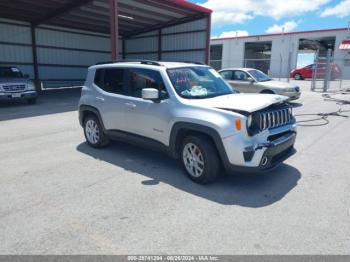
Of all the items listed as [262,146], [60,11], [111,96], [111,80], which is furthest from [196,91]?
[60,11]

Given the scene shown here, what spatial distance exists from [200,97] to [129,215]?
2152 mm

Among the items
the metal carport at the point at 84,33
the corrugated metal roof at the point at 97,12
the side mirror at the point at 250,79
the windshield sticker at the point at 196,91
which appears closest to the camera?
the windshield sticker at the point at 196,91

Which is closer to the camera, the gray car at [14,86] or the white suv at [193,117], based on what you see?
the white suv at [193,117]

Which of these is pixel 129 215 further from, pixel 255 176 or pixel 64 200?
pixel 255 176

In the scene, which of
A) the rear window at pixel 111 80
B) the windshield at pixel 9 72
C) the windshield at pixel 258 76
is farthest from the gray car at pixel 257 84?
the windshield at pixel 9 72

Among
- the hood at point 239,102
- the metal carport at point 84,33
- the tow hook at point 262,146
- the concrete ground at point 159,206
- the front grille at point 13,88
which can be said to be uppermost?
the metal carport at point 84,33

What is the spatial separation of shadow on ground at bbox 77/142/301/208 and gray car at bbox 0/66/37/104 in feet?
28.4

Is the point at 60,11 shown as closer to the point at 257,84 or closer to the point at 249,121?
the point at 257,84

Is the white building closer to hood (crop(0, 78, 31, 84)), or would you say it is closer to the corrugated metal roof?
the corrugated metal roof

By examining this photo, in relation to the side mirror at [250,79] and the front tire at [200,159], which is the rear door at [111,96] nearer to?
the front tire at [200,159]

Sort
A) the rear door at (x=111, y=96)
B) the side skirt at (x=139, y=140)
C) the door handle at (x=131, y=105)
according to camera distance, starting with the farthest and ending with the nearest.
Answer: the rear door at (x=111, y=96)
the door handle at (x=131, y=105)
the side skirt at (x=139, y=140)

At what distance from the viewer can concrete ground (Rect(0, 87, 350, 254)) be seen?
298 cm

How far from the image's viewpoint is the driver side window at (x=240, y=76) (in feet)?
43.0

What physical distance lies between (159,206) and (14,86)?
11.6 meters
